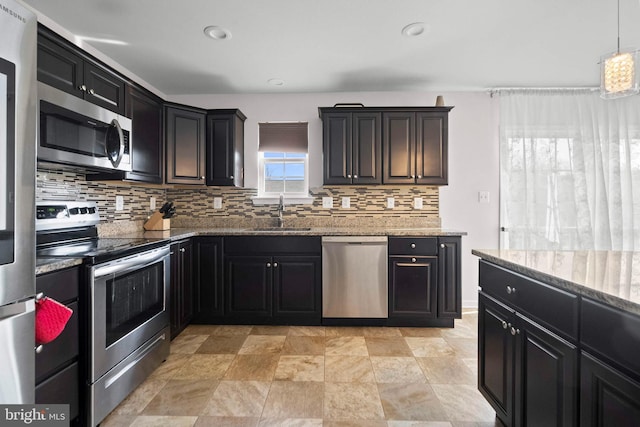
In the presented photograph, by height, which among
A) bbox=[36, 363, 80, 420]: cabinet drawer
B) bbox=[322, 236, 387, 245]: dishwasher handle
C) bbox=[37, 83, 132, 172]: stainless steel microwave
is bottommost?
bbox=[36, 363, 80, 420]: cabinet drawer

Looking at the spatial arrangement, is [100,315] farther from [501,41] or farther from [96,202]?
[501,41]

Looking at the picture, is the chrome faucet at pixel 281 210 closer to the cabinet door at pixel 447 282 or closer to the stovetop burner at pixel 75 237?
the stovetop burner at pixel 75 237

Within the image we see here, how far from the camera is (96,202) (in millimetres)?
2529

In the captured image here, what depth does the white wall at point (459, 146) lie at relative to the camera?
11.4ft

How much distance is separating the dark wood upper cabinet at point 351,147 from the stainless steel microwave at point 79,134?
181cm

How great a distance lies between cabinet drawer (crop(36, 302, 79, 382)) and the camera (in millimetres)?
1301

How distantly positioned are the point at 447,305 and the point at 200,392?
2207 millimetres

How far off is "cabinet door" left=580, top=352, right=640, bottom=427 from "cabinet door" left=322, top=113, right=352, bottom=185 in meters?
2.44

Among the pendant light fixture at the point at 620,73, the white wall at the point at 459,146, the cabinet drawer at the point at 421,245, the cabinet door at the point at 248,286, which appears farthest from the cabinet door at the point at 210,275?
the pendant light fixture at the point at 620,73

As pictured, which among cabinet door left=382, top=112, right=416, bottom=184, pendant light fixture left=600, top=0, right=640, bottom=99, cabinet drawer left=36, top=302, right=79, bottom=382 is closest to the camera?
cabinet drawer left=36, top=302, right=79, bottom=382

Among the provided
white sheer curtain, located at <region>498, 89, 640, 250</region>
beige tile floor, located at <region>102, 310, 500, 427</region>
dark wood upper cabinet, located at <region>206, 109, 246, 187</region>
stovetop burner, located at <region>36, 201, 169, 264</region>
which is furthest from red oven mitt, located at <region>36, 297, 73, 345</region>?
white sheer curtain, located at <region>498, 89, 640, 250</region>

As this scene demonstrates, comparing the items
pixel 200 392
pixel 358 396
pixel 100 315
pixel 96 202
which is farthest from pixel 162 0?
pixel 358 396

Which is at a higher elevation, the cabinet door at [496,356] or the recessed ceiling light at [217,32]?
the recessed ceiling light at [217,32]

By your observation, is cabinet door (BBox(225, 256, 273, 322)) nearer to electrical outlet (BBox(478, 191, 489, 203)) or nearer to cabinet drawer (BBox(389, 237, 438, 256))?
cabinet drawer (BBox(389, 237, 438, 256))
